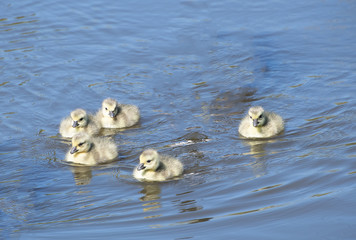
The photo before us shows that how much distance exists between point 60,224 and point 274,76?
15.9 ft

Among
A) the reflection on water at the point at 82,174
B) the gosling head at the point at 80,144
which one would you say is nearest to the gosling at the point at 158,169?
the reflection on water at the point at 82,174

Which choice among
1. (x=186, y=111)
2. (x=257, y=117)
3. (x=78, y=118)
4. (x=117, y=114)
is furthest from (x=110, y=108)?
(x=257, y=117)

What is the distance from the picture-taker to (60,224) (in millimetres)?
5992

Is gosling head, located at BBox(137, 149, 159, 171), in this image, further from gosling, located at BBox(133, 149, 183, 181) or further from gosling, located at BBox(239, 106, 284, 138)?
gosling, located at BBox(239, 106, 284, 138)

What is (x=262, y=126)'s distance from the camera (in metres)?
8.20

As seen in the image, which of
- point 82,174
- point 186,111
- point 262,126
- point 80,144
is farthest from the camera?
point 186,111

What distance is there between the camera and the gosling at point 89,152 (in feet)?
24.8

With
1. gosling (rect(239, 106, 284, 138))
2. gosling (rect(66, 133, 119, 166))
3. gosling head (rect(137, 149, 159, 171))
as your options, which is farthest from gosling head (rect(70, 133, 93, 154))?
gosling (rect(239, 106, 284, 138))

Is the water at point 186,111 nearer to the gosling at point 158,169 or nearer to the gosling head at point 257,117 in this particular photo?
the gosling at point 158,169

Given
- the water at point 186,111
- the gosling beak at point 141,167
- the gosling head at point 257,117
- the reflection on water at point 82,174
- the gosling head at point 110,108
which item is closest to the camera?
the water at point 186,111

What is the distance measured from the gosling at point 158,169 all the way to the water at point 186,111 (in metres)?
0.10

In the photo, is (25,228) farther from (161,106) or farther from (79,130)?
(161,106)

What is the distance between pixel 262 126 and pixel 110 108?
1955 millimetres

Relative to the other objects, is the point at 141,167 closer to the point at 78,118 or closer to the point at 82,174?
the point at 82,174
